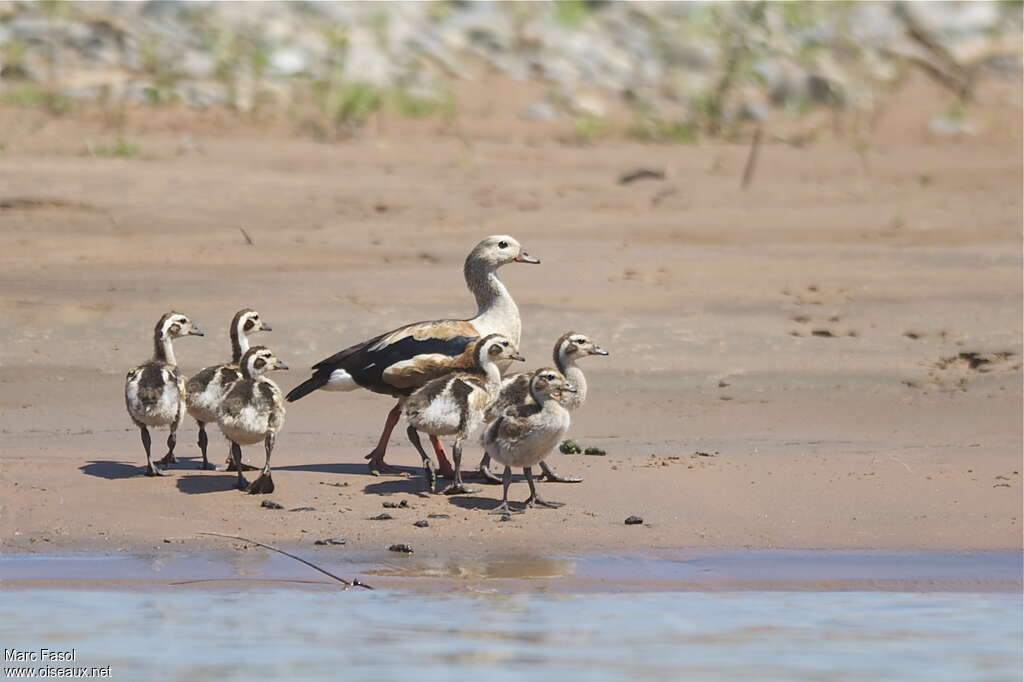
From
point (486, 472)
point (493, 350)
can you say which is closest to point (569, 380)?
point (493, 350)

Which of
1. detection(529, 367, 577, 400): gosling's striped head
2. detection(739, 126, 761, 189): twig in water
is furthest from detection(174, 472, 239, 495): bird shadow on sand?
→ detection(739, 126, 761, 189): twig in water

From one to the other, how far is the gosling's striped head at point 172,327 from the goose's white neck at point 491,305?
1.81m

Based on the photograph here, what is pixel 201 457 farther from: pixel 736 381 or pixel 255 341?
pixel 736 381

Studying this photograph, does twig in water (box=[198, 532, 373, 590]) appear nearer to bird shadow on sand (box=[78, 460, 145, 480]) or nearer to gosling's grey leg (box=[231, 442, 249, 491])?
gosling's grey leg (box=[231, 442, 249, 491])

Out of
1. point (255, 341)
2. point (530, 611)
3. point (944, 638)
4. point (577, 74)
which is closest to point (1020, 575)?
point (944, 638)

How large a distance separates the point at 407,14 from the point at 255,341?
11342 mm

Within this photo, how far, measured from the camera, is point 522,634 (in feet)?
27.8

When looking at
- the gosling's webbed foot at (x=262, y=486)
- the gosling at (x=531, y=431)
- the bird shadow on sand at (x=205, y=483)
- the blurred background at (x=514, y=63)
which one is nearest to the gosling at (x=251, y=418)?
the gosling's webbed foot at (x=262, y=486)

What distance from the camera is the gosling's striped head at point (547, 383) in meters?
10.8

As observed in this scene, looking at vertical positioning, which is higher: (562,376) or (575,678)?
(562,376)

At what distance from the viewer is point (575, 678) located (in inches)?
308

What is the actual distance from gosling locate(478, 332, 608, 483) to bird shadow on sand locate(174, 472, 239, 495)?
150 cm

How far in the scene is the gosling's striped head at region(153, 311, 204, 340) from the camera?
1208cm

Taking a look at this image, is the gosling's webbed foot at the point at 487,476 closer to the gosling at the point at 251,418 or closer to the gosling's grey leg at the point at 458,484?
the gosling's grey leg at the point at 458,484
